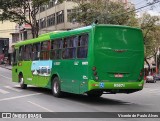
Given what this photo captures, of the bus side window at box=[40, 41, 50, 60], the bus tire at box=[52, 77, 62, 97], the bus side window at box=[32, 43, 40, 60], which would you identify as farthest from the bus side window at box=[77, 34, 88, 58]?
the bus side window at box=[32, 43, 40, 60]

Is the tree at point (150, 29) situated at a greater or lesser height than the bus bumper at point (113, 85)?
greater

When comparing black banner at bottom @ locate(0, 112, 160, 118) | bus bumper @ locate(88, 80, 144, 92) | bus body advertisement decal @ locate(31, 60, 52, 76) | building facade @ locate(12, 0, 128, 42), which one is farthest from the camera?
building facade @ locate(12, 0, 128, 42)

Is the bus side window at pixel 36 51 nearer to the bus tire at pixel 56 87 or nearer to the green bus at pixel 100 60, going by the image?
the bus tire at pixel 56 87

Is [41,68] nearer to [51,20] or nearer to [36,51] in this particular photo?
[36,51]

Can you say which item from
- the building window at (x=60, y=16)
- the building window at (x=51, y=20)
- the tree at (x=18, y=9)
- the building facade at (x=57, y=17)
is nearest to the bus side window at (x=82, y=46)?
the tree at (x=18, y=9)

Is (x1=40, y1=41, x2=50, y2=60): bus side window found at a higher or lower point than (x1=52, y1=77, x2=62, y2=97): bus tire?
higher

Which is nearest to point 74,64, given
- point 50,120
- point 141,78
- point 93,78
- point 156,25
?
point 93,78

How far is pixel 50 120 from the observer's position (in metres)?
11.7

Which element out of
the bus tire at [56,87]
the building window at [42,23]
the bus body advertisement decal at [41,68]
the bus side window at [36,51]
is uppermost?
the building window at [42,23]

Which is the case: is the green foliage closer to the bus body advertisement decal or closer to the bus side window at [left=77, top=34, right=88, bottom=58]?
the bus body advertisement decal

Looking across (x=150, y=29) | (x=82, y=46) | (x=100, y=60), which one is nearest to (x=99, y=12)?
(x=150, y=29)

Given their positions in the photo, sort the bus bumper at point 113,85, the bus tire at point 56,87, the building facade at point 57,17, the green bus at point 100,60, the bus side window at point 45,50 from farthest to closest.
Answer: the building facade at point 57,17
the bus side window at point 45,50
the bus tire at point 56,87
the green bus at point 100,60
the bus bumper at point 113,85

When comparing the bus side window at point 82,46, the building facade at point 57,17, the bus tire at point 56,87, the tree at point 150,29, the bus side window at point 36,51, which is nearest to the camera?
the bus side window at point 82,46

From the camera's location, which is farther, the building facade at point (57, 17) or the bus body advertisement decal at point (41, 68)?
A: the building facade at point (57, 17)
